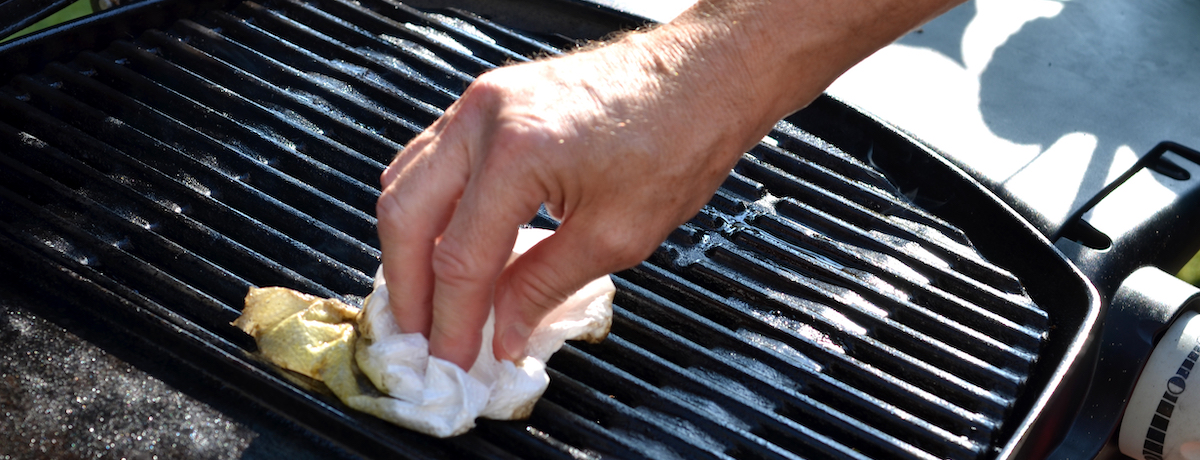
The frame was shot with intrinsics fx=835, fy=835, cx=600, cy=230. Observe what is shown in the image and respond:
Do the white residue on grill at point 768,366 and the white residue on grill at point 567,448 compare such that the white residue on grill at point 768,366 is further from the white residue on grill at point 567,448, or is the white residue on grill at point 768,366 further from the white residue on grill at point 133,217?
the white residue on grill at point 133,217

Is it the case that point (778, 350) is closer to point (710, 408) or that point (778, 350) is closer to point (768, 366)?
point (768, 366)

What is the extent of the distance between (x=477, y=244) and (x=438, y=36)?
1.12 meters

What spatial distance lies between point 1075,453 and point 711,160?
0.85 m

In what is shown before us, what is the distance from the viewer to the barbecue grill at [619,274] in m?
1.27

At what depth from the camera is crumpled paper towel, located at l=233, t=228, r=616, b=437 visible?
3.92ft

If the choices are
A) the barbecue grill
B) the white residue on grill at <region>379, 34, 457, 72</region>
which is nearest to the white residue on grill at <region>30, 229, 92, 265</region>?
the barbecue grill

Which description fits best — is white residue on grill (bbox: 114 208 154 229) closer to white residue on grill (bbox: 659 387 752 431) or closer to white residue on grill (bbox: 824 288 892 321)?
white residue on grill (bbox: 659 387 752 431)

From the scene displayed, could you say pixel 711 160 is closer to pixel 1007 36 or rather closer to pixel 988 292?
pixel 988 292

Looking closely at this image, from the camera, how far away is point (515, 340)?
1.22 meters

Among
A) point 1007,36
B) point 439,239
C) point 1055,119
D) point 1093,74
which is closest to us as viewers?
point 439,239

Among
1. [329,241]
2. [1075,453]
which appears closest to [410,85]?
[329,241]

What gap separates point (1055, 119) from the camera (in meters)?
2.04

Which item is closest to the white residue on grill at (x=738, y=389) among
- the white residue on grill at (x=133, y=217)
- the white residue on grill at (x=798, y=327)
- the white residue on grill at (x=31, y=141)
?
the white residue on grill at (x=798, y=327)

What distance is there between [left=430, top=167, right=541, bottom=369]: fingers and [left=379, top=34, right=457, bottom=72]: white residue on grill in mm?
915
